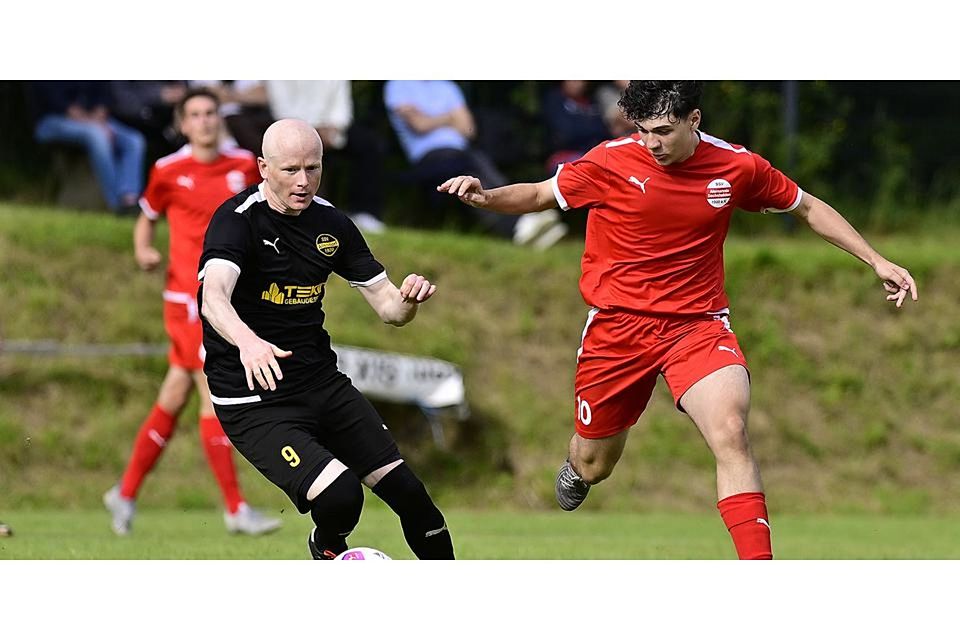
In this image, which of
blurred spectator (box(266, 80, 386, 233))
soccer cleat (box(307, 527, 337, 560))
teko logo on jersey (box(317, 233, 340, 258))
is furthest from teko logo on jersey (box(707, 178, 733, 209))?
blurred spectator (box(266, 80, 386, 233))

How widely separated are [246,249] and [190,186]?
4205mm

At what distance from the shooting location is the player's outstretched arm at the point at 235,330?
246 inches

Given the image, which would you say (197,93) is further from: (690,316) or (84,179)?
(84,179)

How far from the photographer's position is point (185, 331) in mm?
10656

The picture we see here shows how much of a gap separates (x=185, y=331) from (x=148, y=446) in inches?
36.6

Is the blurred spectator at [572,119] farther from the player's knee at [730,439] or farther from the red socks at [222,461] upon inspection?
the player's knee at [730,439]

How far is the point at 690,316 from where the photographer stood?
7.70 metres

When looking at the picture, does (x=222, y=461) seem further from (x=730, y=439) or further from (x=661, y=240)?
(x=730, y=439)

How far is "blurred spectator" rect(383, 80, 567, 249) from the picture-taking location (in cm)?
1714

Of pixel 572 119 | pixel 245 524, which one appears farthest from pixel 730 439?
pixel 572 119

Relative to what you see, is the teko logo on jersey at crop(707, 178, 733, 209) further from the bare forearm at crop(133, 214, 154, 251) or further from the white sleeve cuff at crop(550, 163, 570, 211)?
the bare forearm at crop(133, 214, 154, 251)

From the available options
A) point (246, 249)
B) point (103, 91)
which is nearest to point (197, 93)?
point (246, 249)

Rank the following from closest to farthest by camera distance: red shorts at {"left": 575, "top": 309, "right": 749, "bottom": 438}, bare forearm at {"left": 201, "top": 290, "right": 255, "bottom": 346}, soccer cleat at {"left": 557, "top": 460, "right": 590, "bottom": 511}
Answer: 1. bare forearm at {"left": 201, "top": 290, "right": 255, "bottom": 346}
2. red shorts at {"left": 575, "top": 309, "right": 749, "bottom": 438}
3. soccer cleat at {"left": 557, "top": 460, "right": 590, "bottom": 511}

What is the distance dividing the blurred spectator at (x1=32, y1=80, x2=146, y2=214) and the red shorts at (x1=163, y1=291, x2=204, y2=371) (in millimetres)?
6228
